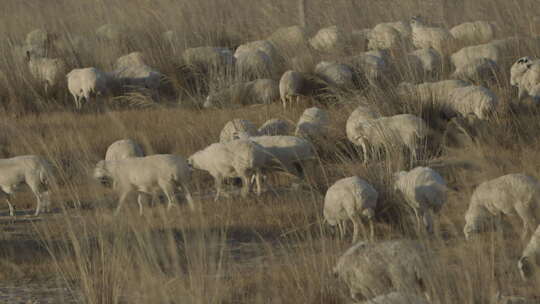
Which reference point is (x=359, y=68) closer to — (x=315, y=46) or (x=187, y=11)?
(x=315, y=46)

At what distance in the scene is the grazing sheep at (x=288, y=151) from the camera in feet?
25.3

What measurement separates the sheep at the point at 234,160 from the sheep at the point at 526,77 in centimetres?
345

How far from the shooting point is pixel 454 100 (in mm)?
8875

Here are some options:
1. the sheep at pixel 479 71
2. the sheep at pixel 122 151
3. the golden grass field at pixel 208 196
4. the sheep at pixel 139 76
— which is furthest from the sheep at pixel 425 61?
the sheep at pixel 122 151

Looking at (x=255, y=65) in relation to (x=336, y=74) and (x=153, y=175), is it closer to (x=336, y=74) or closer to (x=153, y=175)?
(x=336, y=74)

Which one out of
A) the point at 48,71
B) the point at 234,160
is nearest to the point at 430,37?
the point at 48,71

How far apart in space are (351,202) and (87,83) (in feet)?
20.2

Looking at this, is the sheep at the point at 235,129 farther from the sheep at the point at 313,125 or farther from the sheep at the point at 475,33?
the sheep at the point at 475,33

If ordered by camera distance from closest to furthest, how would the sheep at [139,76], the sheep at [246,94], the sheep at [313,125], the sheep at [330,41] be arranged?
the sheep at [313,125] → the sheep at [246,94] → the sheep at [139,76] → the sheep at [330,41]

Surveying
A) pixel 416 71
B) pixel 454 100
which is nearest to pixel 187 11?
pixel 416 71

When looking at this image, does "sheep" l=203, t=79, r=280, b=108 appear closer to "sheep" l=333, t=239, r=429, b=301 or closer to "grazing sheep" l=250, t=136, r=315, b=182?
"grazing sheep" l=250, t=136, r=315, b=182

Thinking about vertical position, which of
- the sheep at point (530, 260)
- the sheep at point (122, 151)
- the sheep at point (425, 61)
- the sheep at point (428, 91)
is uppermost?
the sheep at point (425, 61)

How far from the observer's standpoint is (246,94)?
11109mm

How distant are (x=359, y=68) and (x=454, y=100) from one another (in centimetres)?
224
